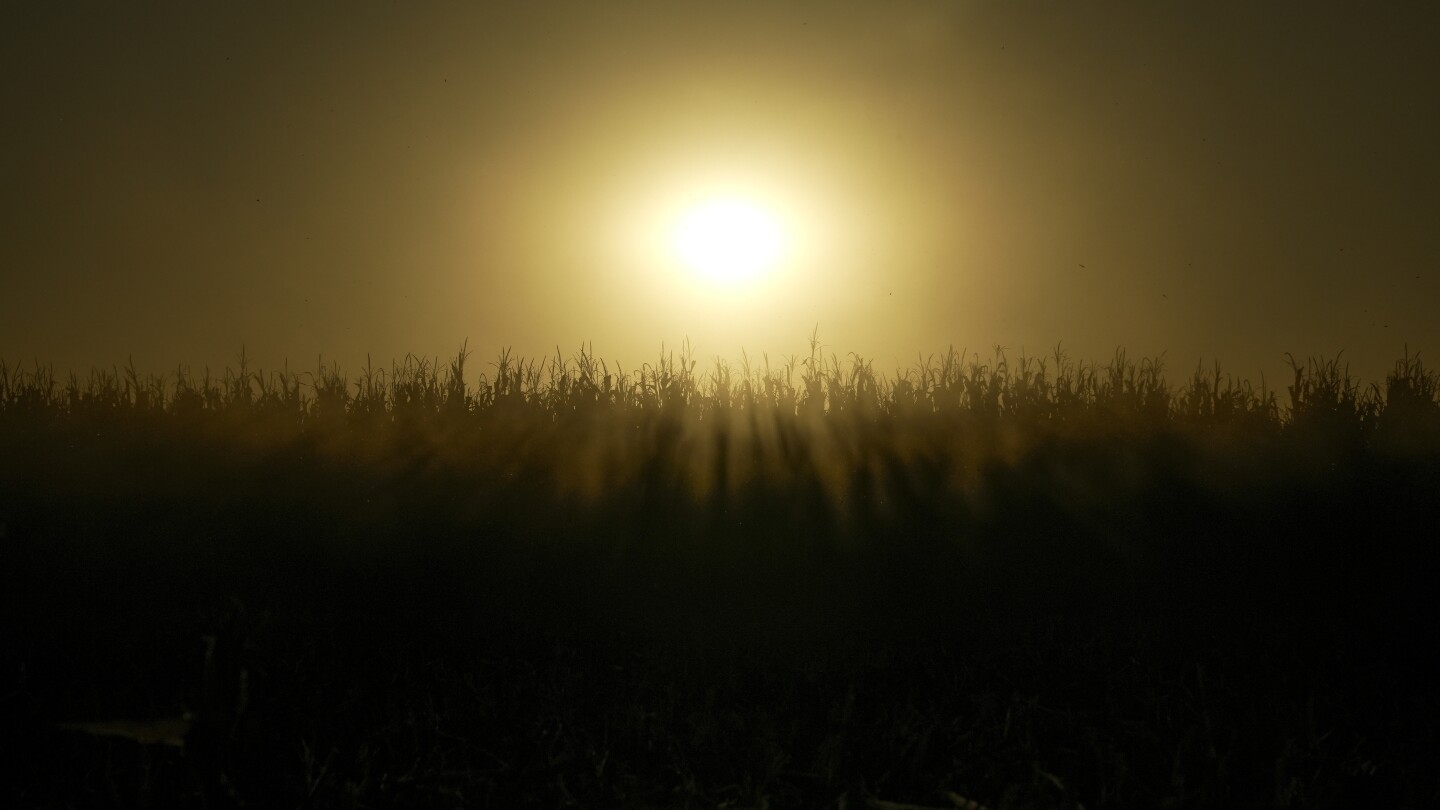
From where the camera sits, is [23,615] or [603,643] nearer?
[603,643]

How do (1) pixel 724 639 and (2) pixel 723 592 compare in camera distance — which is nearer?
(1) pixel 724 639

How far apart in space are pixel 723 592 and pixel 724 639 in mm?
1336

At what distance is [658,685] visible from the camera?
397 cm

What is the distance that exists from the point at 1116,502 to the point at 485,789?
5405 mm

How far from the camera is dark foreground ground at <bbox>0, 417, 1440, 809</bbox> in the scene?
293 centimetres

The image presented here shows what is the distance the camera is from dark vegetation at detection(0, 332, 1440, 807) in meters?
3.00

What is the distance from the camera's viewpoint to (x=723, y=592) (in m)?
6.26

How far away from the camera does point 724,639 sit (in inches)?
194

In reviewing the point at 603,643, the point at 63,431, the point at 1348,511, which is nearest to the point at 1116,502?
the point at 1348,511

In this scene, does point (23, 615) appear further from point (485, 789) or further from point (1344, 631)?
point (1344, 631)

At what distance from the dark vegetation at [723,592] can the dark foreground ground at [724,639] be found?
2cm

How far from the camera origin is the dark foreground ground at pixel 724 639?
293 centimetres

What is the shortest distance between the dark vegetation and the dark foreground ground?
2 cm

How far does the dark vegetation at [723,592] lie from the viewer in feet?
9.86
